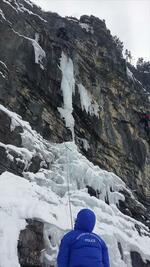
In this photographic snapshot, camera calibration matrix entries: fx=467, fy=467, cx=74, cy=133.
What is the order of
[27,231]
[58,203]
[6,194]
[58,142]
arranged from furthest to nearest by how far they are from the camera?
[58,142] < [58,203] < [6,194] < [27,231]

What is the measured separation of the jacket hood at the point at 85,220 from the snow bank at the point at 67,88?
48.6 feet

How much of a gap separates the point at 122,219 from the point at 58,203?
349cm

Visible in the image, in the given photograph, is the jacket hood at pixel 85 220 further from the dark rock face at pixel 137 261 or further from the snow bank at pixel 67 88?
the snow bank at pixel 67 88

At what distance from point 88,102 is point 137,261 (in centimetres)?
1035

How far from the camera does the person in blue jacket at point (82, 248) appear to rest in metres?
5.16

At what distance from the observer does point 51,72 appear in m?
20.9

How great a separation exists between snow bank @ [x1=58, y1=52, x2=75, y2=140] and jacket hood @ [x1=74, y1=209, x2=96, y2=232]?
583 inches

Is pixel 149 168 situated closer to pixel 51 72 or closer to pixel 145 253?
pixel 51 72

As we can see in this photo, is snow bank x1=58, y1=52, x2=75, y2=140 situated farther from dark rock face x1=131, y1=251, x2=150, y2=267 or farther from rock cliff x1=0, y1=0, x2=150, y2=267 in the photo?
dark rock face x1=131, y1=251, x2=150, y2=267

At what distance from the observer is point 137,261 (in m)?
14.0

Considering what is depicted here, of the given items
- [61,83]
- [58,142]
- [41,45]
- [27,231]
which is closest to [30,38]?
[41,45]

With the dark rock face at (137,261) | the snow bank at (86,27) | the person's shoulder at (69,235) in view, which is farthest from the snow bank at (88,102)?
the person's shoulder at (69,235)

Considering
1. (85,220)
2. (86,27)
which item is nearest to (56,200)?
(85,220)

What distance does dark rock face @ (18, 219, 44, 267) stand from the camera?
31.8ft
